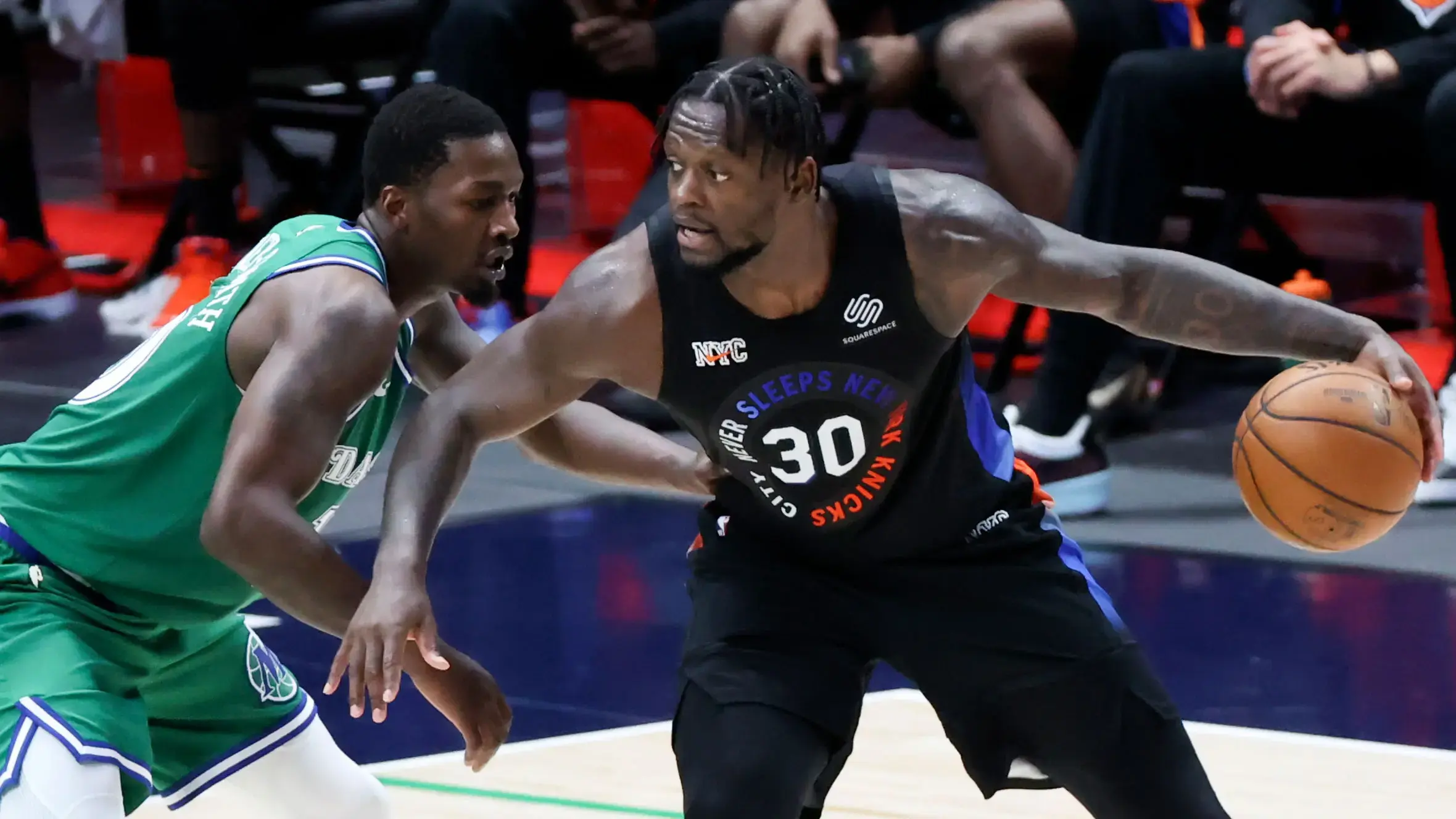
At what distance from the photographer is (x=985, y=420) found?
325 centimetres

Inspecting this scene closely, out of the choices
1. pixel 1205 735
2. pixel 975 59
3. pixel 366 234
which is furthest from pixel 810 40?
pixel 366 234

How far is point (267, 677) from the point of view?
3367 millimetres

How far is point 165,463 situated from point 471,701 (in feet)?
2.08

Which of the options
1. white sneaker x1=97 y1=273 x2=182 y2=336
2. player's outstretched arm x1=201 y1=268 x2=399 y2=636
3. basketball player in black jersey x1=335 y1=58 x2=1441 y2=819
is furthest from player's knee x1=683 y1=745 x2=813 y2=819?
white sneaker x1=97 y1=273 x2=182 y2=336

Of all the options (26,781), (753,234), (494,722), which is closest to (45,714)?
(26,781)

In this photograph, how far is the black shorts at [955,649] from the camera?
300cm

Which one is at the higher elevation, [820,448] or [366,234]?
[366,234]

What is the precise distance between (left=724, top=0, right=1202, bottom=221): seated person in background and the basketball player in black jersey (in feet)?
10.5

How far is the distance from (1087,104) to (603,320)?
3.85m

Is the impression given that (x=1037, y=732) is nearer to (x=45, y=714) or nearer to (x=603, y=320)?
(x=603, y=320)

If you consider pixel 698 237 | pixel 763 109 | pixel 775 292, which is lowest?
pixel 775 292

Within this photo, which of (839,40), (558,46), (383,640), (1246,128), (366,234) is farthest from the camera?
(558,46)

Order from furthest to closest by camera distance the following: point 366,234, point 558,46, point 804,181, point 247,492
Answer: point 558,46
point 366,234
point 804,181
point 247,492

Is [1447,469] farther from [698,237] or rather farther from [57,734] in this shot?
[57,734]
